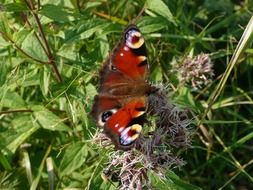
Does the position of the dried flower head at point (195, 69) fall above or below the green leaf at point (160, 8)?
below

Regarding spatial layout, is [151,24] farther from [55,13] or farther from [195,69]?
[55,13]

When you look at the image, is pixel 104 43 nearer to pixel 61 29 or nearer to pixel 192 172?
pixel 61 29

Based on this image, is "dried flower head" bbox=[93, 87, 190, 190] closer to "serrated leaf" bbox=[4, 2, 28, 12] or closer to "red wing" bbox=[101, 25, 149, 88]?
"red wing" bbox=[101, 25, 149, 88]

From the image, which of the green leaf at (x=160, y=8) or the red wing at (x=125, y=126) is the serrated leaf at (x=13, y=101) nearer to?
the green leaf at (x=160, y=8)

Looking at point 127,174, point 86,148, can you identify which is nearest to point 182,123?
point 127,174

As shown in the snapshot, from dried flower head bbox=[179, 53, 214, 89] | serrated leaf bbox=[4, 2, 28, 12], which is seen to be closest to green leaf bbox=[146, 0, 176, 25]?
dried flower head bbox=[179, 53, 214, 89]

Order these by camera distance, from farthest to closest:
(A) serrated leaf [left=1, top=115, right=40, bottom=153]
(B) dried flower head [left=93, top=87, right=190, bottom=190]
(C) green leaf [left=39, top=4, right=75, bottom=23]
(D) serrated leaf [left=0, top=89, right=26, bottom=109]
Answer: (A) serrated leaf [left=1, top=115, right=40, bottom=153] → (D) serrated leaf [left=0, top=89, right=26, bottom=109] → (C) green leaf [left=39, top=4, right=75, bottom=23] → (B) dried flower head [left=93, top=87, right=190, bottom=190]

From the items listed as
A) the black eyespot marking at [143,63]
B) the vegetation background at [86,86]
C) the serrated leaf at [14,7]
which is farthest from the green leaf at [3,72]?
the black eyespot marking at [143,63]
